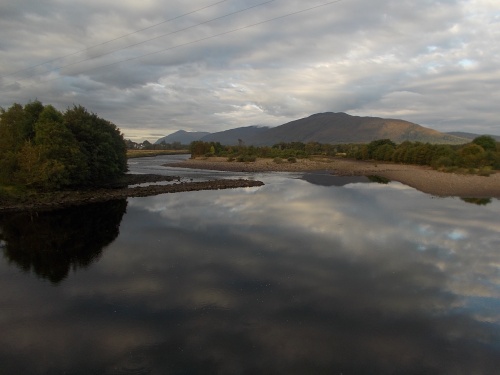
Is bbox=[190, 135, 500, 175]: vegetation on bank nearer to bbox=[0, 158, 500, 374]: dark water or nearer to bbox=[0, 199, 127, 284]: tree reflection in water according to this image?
bbox=[0, 158, 500, 374]: dark water

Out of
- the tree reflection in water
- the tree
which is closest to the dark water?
the tree reflection in water

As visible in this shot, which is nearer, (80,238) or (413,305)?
(413,305)

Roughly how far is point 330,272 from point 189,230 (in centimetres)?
1152

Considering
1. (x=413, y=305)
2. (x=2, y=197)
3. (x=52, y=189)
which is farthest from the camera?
(x=52, y=189)

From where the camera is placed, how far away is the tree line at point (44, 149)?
3903 centimetres

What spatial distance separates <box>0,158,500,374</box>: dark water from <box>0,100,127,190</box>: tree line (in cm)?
1442

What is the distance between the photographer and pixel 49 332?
441 inches

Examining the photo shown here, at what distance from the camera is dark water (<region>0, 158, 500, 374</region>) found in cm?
977

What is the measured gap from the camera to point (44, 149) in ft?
129

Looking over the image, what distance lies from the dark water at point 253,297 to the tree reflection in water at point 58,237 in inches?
5.5

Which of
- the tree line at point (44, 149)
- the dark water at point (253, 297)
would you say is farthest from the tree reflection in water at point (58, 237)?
the tree line at point (44, 149)

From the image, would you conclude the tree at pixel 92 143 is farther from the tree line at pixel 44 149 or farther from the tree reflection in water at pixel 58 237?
the tree reflection in water at pixel 58 237

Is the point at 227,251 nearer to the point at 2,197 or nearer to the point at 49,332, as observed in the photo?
the point at 49,332

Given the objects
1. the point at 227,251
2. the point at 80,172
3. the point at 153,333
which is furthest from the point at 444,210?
the point at 80,172
